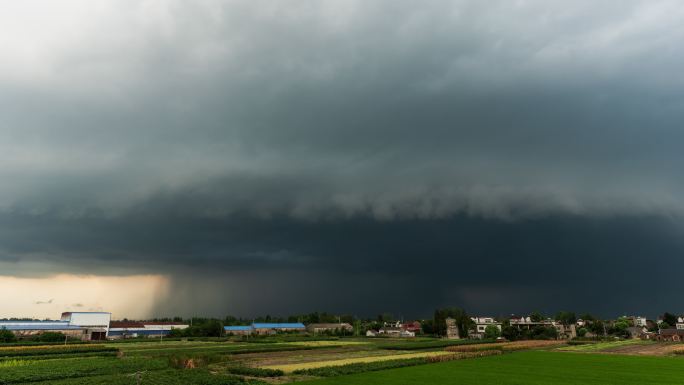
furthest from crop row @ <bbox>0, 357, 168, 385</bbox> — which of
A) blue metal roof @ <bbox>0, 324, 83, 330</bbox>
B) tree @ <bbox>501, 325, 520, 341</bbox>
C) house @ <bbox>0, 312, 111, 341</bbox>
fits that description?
tree @ <bbox>501, 325, 520, 341</bbox>

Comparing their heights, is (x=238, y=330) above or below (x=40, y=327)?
below

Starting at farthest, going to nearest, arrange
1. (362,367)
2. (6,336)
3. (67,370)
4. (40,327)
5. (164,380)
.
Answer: (40,327)
(6,336)
(362,367)
(67,370)
(164,380)

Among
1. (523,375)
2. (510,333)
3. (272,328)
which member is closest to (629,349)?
(510,333)

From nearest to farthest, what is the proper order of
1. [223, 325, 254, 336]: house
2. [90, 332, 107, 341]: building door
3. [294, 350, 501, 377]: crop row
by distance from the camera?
[294, 350, 501, 377]: crop row → [90, 332, 107, 341]: building door → [223, 325, 254, 336]: house

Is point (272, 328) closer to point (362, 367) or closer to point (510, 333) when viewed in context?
point (510, 333)

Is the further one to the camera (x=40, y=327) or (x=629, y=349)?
(x=40, y=327)

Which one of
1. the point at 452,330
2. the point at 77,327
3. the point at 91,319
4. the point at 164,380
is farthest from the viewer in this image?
the point at 452,330

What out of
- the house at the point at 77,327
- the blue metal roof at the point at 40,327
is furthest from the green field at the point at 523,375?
the blue metal roof at the point at 40,327

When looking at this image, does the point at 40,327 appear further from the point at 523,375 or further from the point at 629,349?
the point at 629,349

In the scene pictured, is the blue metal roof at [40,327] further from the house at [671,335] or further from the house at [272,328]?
the house at [671,335]

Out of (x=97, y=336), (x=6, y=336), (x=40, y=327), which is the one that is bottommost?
(x=97, y=336)

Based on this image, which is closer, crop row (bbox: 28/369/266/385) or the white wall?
crop row (bbox: 28/369/266/385)

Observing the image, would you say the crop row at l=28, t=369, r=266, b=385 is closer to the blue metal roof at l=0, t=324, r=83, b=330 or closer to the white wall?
the blue metal roof at l=0, t=324, r=83, b=330

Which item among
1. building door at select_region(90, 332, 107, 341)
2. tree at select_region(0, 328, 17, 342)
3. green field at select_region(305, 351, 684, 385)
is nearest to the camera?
green field at select_region(305, 351, 684, 385)
